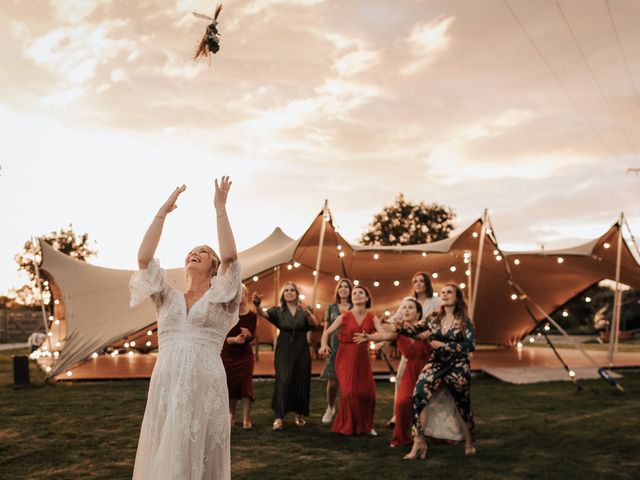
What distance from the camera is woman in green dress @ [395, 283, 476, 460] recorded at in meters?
6.38

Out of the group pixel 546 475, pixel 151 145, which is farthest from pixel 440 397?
pixel 151 145

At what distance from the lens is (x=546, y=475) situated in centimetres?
553

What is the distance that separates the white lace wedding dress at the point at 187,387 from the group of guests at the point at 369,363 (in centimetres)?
189

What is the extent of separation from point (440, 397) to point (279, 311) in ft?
7.56

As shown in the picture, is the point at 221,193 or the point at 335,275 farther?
the point at 335,275

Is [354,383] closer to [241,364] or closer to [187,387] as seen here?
[241,364]

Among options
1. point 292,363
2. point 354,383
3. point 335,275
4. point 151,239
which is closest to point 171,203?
point 151,239

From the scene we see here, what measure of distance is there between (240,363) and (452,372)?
2548mm

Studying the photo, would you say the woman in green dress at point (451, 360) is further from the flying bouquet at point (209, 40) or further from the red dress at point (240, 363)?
the flying bouquet at point (209, 40)

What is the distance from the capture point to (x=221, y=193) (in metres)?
3.39

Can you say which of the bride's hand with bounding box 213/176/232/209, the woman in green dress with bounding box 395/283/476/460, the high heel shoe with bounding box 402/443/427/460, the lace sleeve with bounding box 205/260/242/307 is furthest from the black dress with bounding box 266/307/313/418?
the bride's hand with bounding box 213/176/232/209

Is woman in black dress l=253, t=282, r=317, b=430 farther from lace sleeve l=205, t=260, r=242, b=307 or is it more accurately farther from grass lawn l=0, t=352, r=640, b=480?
lace sleeve l=205, t=260, r=242, b=307

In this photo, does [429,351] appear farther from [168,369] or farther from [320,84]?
[320,84]

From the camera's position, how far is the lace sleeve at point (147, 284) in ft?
11.2
